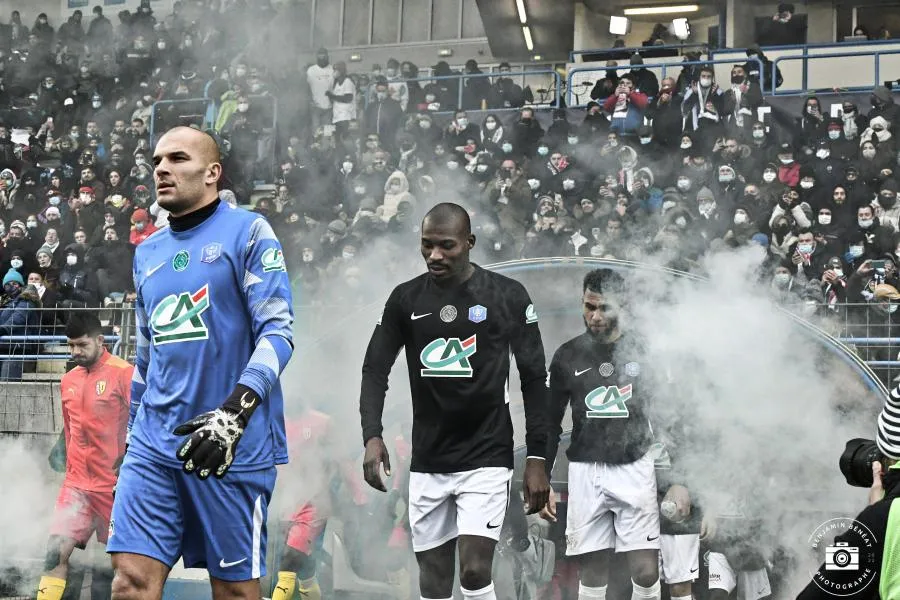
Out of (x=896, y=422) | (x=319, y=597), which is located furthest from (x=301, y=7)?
(x=896, y=422)

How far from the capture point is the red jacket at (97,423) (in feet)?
23.5

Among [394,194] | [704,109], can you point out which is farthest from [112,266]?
[704,109]

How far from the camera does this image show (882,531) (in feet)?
7.56

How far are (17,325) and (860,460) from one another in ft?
29.3

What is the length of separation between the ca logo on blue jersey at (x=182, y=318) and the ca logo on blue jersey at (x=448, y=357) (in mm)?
1486

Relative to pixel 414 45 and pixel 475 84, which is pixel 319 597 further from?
pixel 414 45

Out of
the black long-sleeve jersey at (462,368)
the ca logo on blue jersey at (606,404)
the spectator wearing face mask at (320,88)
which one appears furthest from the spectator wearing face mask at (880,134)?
the black long-sleeve jersey at (462,368)

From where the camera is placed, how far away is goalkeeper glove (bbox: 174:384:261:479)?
312cm

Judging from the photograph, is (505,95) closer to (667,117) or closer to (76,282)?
(667,117)

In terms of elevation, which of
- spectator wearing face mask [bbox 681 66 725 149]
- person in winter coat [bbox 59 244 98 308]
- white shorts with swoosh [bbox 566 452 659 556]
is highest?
spectator wearing face mask [bbox 681 66 725 149]

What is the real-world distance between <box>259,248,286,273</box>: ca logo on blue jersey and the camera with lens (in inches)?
70.1

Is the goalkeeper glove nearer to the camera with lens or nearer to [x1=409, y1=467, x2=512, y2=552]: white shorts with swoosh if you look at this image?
the camera with lens

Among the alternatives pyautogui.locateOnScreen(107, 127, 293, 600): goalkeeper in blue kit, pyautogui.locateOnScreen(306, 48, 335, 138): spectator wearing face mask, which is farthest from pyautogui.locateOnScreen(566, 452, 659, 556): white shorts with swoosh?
pyautogui.locateOnScreen(306, 48, 335, 138): spectator wearing face mask

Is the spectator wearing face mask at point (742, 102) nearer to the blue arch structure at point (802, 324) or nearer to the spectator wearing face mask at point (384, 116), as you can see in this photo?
the spectator wearing face mask at point (384, 116)
